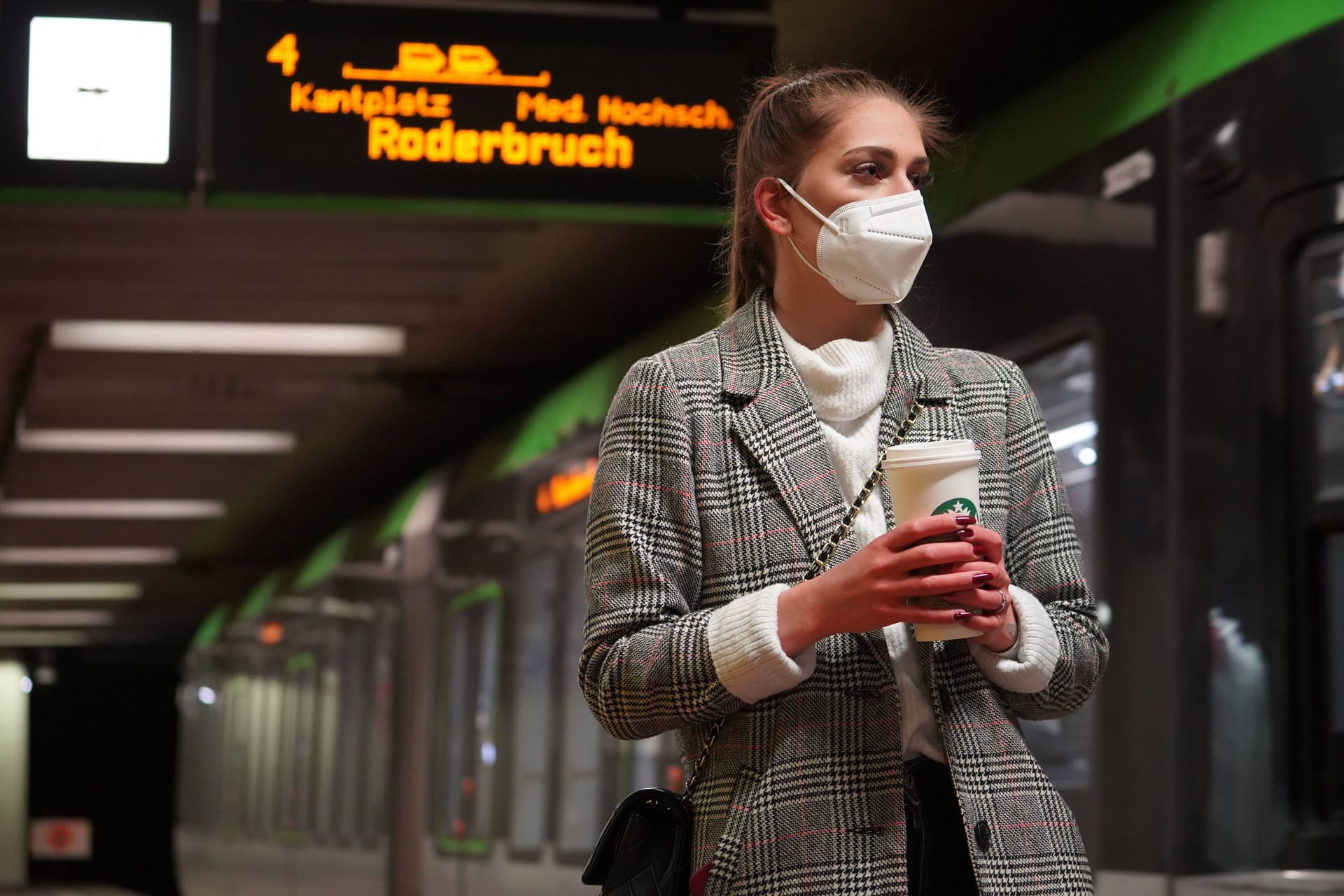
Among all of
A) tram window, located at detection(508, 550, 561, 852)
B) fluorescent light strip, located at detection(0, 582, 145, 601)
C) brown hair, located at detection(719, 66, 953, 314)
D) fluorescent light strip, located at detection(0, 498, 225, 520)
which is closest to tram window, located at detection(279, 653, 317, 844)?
fluorescent light strip, located at detection(0, 498, 225, 520)

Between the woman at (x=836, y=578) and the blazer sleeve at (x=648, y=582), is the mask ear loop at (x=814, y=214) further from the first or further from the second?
the blazer sleeve at (x=648, y=582)

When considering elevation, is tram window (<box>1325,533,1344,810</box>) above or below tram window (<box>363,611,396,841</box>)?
above

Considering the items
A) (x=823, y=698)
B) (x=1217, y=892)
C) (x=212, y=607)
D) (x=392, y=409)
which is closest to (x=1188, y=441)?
(x=1217, y=892)

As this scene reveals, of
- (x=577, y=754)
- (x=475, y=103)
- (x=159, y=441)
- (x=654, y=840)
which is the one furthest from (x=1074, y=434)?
(x=159, y=441)

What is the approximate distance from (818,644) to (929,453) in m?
0.26

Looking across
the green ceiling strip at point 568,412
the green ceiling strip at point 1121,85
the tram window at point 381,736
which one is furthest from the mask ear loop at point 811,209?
the tram window at point 381,736

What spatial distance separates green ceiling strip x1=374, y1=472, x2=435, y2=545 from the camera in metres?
11.8

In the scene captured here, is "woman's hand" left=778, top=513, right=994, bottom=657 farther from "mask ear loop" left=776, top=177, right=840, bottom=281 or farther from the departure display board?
the departure display board

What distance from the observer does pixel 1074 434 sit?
4.31 meters

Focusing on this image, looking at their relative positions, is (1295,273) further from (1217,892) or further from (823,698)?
(823,698)

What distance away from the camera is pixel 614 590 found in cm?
201

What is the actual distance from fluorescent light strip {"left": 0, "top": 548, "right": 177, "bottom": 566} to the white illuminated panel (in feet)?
52.6

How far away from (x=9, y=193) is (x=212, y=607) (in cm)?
2245

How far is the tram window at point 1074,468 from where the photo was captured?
412cm
